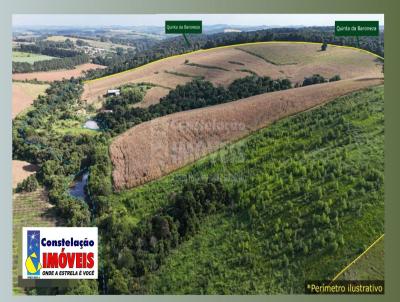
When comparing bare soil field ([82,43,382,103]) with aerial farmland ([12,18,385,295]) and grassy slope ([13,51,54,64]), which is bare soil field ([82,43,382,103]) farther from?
grassy slope ([13,51,54,64])

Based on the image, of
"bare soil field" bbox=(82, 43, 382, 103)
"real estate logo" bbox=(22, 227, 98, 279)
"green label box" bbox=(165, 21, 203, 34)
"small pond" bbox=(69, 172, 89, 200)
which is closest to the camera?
"real estate logo" bbox=(22, 227, 98, 279)

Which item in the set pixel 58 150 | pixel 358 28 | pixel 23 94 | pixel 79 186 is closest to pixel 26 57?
pixel 23 94

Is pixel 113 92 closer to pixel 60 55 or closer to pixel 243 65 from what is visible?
pixel 60 55

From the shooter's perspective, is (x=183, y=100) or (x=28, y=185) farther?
(x=183, y=100)

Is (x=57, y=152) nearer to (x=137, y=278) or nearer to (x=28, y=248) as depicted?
(x=28, y=248)

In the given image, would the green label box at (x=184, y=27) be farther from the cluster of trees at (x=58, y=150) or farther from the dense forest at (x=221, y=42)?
the cluster of trees at (x=58, y=150)

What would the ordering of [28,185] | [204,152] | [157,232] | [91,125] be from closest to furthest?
1. [157,232]
2. [28,185]
3. [204,152]
4. [91,125]

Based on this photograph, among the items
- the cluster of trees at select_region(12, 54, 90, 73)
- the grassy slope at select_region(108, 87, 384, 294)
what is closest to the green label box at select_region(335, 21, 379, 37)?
the grassy slope at select_region(108, 87, 384, 294)

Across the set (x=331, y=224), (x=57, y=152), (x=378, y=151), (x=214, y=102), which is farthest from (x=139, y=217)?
(x=378, y=151)
